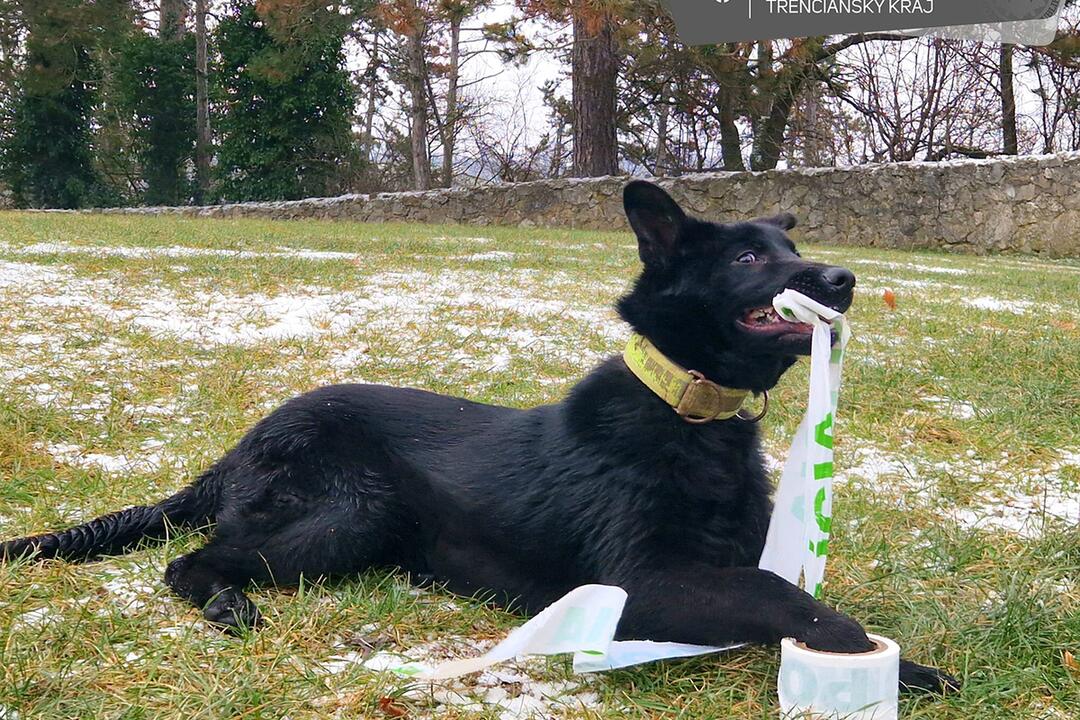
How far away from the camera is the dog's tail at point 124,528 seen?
7.17ft

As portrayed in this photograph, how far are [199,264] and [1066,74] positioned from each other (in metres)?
17.9

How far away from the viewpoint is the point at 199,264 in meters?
7.08

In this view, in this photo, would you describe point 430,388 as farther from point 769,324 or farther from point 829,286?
point 829,286

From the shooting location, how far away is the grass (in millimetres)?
1680

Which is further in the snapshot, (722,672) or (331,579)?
(331,579)

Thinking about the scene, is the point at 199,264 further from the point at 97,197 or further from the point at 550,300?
the point at 97,197

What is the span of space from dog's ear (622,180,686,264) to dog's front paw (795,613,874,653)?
94 centimetres

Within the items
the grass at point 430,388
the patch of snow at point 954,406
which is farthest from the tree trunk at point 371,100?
the patch of snow at point 954,406

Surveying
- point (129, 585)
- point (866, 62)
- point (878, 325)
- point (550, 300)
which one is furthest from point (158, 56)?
point (129, 585)

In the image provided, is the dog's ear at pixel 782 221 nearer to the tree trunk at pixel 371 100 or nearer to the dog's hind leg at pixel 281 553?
the dog's hind leg at pixel 281 553

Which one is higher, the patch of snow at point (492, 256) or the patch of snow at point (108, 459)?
Result: the patch of snow at point (492, 256)

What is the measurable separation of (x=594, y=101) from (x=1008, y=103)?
890 centimetres

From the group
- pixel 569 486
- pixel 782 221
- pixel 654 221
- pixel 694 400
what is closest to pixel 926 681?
pixel 694 400

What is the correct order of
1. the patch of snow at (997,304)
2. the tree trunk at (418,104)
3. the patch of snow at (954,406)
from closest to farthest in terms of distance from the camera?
the patch of snow at (954,406)
the patch of snow at (997,304)
the tree trunk at (418,104)
